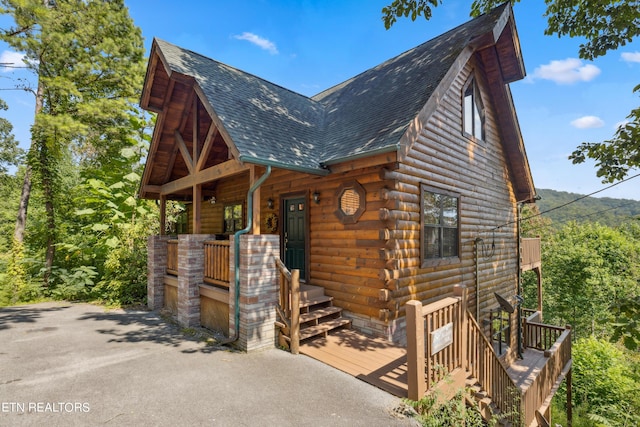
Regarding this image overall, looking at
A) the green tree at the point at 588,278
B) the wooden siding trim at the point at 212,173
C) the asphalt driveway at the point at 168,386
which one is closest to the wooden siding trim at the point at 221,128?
the wooden siding trim at the point at 212,173

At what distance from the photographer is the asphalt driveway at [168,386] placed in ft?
11.2

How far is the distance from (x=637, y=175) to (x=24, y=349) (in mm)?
12877

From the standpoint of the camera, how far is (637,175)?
20.5ft

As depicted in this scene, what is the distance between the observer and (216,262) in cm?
654

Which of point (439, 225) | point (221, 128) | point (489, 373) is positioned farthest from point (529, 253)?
point (221, 128)

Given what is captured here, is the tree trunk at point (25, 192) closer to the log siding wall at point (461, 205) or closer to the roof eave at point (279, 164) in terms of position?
the roof eave at point (279, 164)

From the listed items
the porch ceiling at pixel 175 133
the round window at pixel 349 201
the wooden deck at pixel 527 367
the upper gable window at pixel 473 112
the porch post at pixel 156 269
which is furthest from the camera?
the porch post at pixel 156 269

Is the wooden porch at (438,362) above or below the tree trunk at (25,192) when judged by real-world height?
below

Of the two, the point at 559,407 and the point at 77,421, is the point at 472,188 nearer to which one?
the point at 77,421

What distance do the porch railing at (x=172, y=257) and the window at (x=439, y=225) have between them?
6.62 m

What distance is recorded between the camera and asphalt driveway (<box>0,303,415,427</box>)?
3.40 m

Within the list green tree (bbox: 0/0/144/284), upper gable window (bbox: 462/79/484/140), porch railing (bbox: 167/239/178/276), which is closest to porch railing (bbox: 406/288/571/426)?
upper gable window (bbox: 462/79/484/140)

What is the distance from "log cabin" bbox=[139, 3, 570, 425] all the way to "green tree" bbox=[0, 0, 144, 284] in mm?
5572

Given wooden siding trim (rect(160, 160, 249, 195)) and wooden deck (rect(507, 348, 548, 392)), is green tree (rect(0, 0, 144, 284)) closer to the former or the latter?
wooden siding trim (rect(160, 160, 249, 195))
